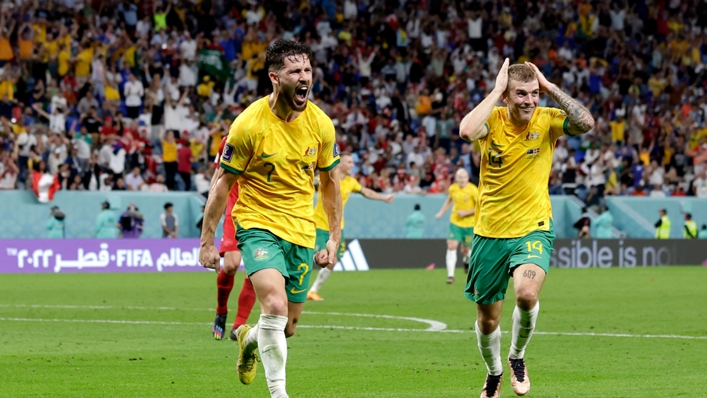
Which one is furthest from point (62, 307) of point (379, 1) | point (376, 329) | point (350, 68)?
point (379, 1)

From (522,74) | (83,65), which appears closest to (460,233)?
(83,65)

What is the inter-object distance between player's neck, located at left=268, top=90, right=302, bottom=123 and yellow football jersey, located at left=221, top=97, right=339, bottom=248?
30 millimetres

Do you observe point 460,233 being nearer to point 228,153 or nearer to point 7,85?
point 7,85

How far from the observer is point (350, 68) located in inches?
1385

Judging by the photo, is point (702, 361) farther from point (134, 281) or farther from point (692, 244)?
point (692, 244)

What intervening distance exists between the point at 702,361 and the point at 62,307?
32.4ft

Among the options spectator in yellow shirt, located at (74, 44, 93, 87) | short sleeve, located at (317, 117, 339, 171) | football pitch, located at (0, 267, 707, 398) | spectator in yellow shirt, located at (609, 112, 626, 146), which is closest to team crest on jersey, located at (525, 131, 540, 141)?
short sleeve, located at (317, 117, 339, 171)

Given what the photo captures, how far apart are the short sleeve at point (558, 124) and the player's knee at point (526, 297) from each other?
4.09 ft

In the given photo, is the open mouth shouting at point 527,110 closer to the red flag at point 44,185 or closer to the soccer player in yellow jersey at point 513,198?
the soccer player in yellow jersey at point 513,198

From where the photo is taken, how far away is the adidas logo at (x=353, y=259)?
93.5 ft

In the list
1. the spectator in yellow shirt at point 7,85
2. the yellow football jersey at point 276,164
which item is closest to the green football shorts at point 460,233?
the spectator in yellow shirt at point 7,85

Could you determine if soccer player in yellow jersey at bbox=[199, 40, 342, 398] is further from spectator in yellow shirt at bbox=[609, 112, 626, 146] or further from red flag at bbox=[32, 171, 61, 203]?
spectator in yellow shirt at bbox=[609, 112, 626, 146]

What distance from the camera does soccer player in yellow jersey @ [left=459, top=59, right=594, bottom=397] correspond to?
835 centimetres

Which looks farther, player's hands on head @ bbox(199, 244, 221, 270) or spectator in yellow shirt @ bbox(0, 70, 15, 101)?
spectator in yellow shirt @ bbox(0, 70, 15, 101)
